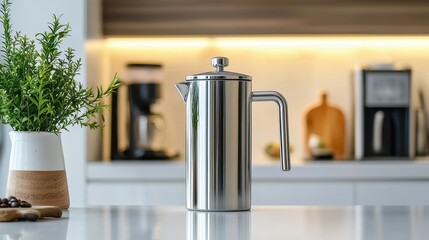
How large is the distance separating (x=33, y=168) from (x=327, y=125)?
225cm

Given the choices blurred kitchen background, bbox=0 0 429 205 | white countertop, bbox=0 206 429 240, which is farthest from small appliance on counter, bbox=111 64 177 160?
white countertop, bbox=0 206 429 240

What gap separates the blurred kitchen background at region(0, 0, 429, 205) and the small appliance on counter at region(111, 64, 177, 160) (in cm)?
6

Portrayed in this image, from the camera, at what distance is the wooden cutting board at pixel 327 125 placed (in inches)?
143

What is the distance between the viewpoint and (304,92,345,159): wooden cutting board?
143 inches

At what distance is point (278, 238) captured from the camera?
116 cm

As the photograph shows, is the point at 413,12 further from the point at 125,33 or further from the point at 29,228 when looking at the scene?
the point at 29,228

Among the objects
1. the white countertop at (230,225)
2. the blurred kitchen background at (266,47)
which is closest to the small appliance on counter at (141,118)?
the blurred kitchen background at (266,47)

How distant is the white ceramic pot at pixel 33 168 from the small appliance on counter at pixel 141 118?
1.87 meters

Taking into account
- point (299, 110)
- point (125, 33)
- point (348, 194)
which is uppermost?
point (125, 33)

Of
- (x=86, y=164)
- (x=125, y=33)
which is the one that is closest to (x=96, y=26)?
(x=125, y=33)

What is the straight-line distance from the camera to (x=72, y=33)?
3.26 meters

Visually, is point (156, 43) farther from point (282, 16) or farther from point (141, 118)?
point (282, 16)

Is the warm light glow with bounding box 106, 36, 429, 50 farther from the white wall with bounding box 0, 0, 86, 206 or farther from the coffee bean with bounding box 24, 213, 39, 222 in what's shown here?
the coffee bean with bounding box 24, 213, 39, 222

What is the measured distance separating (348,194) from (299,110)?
2.12 feet
